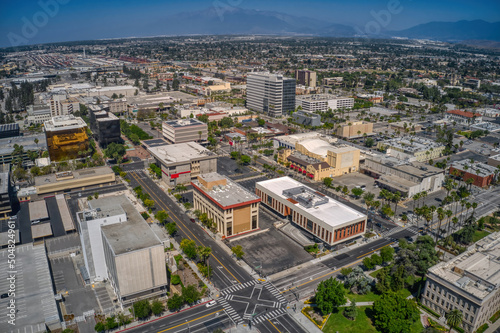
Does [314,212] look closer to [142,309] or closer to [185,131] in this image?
[142,309]

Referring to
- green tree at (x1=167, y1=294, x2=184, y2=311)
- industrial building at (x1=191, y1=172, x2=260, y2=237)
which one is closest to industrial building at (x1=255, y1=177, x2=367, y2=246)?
industrial building at (x1=191, y1=172, x2=260, y2=237)

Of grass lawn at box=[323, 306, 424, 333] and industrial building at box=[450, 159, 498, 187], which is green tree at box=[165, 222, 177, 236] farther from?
industrial building at box=[450, 159, 498, 187]

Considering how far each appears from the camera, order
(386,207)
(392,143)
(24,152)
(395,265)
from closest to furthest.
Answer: (395,265) < (386,207) < (24,152) < (392,143)

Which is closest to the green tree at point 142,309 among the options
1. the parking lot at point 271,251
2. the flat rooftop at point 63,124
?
the parking lot at point 271,251

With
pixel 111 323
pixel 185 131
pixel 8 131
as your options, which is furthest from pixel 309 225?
pixel 8 131

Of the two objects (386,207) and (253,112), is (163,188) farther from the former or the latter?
(253,112)

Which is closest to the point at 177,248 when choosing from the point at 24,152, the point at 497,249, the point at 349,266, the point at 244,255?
the point at 244,255
